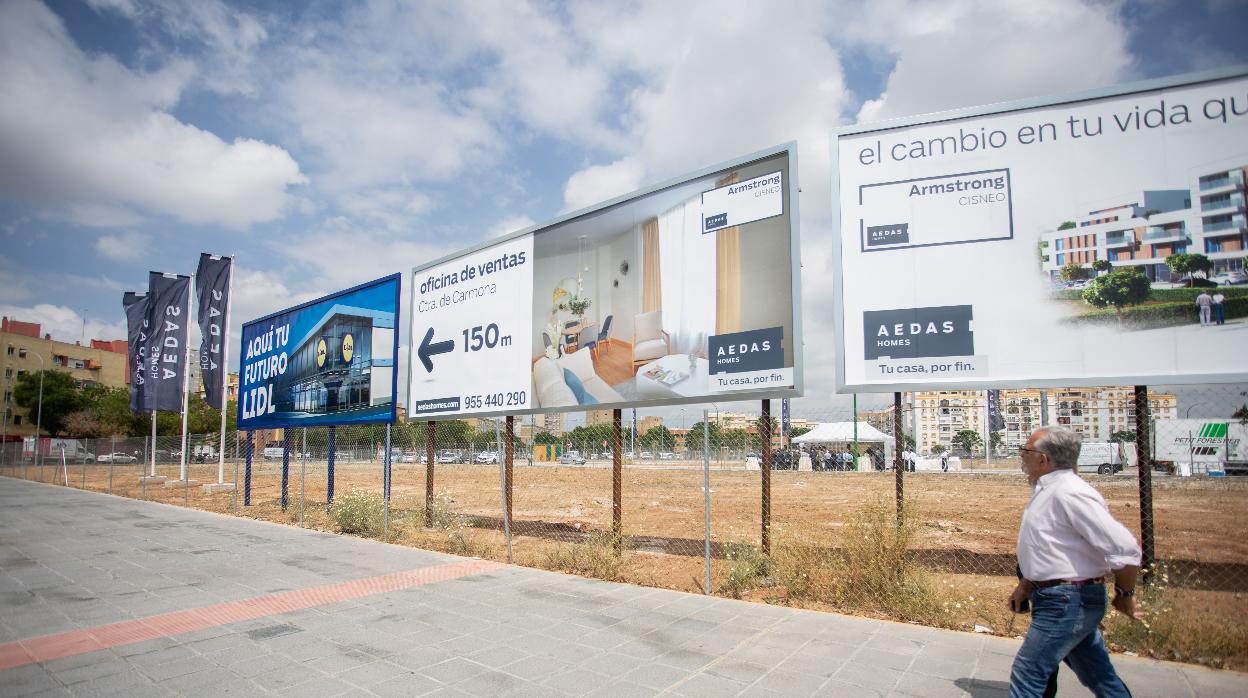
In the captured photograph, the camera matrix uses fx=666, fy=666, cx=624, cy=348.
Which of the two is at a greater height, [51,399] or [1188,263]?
[1188,263]

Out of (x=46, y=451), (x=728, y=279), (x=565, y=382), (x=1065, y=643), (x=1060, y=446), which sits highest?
(x=728, y=279)

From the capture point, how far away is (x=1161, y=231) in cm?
668

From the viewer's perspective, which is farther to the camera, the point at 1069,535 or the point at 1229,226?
the point at 1229,226

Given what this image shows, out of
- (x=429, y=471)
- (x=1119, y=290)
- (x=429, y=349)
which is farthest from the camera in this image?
(x=429, y=349)

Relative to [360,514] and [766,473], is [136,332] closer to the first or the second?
[360,514]

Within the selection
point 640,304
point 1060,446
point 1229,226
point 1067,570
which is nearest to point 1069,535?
point 1067,570

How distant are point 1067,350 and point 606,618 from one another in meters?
5.48

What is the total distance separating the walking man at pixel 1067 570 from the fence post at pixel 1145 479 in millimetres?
3615

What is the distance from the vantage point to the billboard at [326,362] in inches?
563

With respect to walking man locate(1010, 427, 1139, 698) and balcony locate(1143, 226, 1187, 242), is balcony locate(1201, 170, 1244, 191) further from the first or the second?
walking man locate(1010, 427, 1139, 698)

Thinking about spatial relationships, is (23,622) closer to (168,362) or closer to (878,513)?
(878,513)

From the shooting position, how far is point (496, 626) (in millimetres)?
6254

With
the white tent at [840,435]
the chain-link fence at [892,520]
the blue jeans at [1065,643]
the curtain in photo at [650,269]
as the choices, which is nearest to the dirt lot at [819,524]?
the chain-link fence at [892,520]

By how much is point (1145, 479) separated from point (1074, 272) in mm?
2177
